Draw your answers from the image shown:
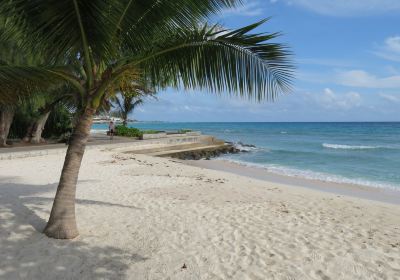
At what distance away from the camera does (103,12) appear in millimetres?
4441

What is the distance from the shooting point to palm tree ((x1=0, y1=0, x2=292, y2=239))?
455 centimetres

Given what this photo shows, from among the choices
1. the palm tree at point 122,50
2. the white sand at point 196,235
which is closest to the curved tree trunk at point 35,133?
the white sand at point 196,235

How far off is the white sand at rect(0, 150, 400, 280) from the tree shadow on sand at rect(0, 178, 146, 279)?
1 centimetres

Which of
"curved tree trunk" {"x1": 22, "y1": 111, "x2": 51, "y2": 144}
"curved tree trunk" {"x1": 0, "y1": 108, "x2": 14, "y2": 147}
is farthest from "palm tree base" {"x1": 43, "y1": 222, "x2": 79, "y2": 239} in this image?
"curved tree trunk" {"x1": 22, "y1": 111, "x2": 51, "y2": 144}

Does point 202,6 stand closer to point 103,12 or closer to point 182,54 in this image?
point 182,54

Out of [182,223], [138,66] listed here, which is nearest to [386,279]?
[182,223]

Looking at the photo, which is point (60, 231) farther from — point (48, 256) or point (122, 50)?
point (122, 50)

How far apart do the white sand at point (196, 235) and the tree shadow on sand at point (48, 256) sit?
1 centimetres

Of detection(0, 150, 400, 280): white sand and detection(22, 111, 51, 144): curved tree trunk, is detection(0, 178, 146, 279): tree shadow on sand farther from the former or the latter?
detection(22, 111, 51, 144): curved tree trunk

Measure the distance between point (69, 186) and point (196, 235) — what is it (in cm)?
210

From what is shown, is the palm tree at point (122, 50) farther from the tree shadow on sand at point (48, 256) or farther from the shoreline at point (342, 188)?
the shoreline at point (342, 188)

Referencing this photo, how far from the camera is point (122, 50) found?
5562 millimetres

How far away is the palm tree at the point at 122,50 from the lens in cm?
455

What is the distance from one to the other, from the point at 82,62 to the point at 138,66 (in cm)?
84
